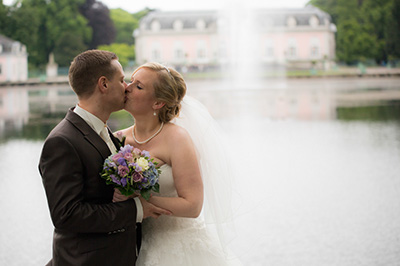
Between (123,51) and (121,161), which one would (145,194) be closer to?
(121,161)

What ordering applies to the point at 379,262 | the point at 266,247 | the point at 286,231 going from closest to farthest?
the point at 379,262
the point at 266,247
the point at 286,231

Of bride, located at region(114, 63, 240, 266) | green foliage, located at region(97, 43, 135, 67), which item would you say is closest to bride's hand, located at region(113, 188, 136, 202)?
bride, located at region(114, 63, 240, 266)

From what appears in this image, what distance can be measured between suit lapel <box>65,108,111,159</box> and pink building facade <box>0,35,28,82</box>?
58375 millimetres

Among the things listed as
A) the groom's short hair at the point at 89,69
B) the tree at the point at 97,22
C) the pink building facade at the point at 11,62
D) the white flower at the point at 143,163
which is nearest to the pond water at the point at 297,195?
the white flower at the point at 143,163

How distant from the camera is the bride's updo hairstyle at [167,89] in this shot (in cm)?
281

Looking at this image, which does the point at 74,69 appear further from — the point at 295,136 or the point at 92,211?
the point at 295,136

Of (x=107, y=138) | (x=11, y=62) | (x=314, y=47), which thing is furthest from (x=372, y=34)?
(x=107, y=138)

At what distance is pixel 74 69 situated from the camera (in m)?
2.46

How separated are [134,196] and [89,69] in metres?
0.64

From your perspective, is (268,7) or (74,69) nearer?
(74,69)

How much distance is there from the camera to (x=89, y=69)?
8.09 feet

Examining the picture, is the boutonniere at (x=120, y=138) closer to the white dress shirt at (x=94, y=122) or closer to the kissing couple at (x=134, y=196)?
the kissing couple at (x=134, y=196)

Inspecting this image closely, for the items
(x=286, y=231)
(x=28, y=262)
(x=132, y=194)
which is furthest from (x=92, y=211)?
(x=286, y=231)

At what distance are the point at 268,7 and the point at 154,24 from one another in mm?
18898
